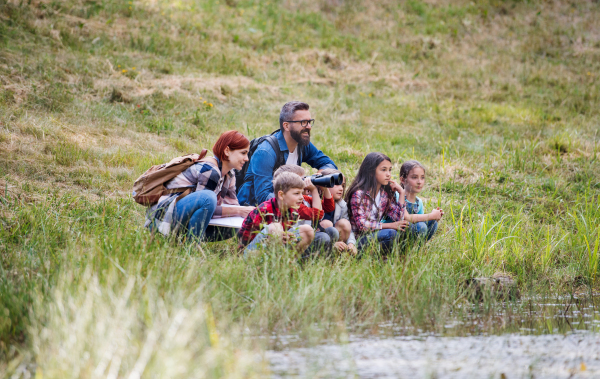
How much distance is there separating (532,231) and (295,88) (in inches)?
262

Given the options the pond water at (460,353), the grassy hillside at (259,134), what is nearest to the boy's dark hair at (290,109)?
the grassy hillside at (259,134)

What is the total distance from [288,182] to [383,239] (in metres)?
1.12

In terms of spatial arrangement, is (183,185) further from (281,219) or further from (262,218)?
(281,219)

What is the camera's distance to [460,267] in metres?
4.67

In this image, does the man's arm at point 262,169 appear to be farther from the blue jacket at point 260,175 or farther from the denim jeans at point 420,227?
the denim jeans at point 420,227

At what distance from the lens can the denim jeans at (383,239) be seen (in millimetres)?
4832

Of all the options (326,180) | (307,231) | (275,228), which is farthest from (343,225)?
(275,228)

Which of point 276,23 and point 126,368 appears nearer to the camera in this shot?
point 126,368

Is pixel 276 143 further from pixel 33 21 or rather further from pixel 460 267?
pixel 33 21

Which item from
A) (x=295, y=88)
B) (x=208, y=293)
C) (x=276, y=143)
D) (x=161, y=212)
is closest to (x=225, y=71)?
(x=295, y=88)

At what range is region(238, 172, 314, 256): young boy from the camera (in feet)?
13.6

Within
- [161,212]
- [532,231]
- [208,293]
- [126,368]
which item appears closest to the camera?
[126,368]

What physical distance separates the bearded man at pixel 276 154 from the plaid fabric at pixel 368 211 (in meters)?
0.75

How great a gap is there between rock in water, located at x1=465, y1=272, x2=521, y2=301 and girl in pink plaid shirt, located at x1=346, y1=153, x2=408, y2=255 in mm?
786
